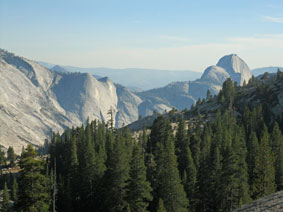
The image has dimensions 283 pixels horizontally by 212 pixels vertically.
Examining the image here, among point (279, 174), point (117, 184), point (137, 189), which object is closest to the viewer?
point (137, 189)

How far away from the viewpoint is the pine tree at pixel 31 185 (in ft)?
113

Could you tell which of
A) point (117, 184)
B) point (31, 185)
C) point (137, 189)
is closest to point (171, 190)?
point (137, 189)

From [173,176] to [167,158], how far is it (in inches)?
118

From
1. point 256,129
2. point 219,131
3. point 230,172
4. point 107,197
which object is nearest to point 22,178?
point 107,197

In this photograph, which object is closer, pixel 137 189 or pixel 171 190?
pixel 137 189

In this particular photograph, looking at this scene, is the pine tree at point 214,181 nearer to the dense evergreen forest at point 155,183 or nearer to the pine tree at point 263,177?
the dense evergreen forest at point 155,183

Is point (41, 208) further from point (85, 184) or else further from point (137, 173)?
point (85, 184)

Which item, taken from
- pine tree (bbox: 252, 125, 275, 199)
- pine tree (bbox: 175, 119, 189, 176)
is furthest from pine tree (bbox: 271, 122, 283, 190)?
pine tree (bbox: 175, 119, 189, 176)

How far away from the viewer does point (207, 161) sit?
56812 mm

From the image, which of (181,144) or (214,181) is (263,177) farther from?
(181,144)

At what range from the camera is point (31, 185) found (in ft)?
114

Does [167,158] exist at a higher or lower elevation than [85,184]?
higher

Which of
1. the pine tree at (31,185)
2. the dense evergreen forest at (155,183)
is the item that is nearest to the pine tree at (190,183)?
the dense evergreen forest at (155,183)

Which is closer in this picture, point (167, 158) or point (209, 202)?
point (167, 158)
